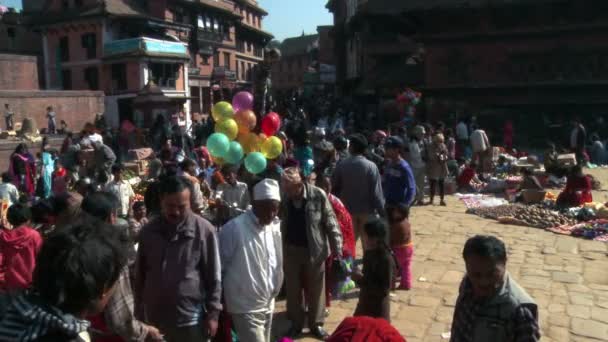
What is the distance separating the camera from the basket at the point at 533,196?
12359 millimetres

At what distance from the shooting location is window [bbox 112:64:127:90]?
38331 mm

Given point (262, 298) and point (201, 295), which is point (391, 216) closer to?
point (262, 298)

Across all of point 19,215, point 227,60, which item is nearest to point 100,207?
point 19,215

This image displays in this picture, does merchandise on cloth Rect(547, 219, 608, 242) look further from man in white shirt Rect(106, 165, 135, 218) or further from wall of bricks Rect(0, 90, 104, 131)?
wall of bricks Rect(0, 90, 104, 131)

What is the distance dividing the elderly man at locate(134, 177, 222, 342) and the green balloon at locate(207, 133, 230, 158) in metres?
A: 4.15

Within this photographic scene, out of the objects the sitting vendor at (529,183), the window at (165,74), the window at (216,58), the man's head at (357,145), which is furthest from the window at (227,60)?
the man's head at (357,145)

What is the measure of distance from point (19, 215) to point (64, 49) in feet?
133

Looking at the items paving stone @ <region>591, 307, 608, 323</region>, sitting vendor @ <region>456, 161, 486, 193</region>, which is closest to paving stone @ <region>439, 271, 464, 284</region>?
paving stone @ <region>591, 307, 608, 323</region>

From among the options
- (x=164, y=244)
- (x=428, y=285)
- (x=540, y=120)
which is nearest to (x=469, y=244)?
(x=164, y=244)

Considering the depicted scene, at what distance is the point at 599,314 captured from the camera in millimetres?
6168

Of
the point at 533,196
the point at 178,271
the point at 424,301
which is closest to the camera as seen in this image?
the point at 178,271

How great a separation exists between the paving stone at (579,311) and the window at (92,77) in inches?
1523

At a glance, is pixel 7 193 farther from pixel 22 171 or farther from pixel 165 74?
pixel 165 74

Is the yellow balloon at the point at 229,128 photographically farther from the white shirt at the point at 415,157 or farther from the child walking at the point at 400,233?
the white shirt at the point at 415,157
